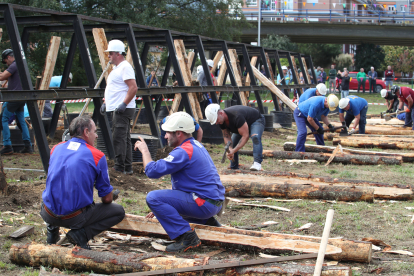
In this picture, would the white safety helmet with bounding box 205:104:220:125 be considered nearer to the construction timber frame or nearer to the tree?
the construction timber frame

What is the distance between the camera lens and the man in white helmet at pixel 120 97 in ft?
24.9

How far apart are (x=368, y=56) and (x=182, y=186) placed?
4474 centimetres

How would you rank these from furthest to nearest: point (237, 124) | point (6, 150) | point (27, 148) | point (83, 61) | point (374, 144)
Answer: point (374, 144)
point (27, 148)
point (6, 150)
point (83, 61)
point (237, 124)

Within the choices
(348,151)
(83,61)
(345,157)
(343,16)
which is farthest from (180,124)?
(343,16)

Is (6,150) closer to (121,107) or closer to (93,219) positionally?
(121,107)

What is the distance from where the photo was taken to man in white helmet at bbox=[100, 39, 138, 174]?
7590mm

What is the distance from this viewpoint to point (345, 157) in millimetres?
9992

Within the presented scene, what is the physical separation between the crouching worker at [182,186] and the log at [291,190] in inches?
96.1

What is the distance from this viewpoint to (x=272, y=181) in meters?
7.38

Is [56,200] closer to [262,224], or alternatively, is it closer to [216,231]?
[216,231]

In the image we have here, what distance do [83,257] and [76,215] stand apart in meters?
0.48

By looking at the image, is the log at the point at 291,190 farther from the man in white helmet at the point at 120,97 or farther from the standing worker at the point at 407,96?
the standing worker at the point at 407,96

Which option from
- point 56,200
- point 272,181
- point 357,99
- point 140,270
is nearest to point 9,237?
point 56,200

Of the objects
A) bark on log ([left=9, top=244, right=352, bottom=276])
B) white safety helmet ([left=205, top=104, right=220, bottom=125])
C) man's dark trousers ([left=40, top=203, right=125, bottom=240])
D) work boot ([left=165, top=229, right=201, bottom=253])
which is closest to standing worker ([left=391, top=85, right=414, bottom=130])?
white safety helmet ([left=205, top=104, right=220, bottom=125])
